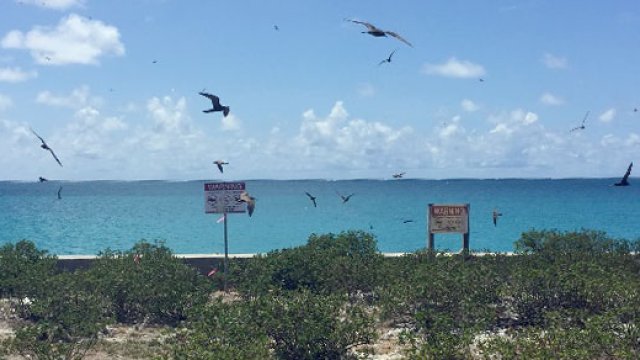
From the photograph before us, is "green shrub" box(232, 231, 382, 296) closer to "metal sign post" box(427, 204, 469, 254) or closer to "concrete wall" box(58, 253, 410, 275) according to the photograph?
"concrete wall" box(58, 253, 410, 275)

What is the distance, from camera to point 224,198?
19797 millimetres

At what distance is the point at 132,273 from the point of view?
16484mm

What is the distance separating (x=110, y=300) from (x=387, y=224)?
72465 mm

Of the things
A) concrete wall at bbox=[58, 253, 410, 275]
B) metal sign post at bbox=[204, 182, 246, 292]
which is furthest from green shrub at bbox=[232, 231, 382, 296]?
metal sign post at bbox=[204, 182, 246, 292]

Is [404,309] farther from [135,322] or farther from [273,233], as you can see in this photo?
[273,233]

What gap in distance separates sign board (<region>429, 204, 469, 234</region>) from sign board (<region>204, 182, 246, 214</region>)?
6.26 meters

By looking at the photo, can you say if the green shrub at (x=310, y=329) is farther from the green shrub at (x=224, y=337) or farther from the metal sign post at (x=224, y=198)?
the metal sign post at (x=224, y=198)

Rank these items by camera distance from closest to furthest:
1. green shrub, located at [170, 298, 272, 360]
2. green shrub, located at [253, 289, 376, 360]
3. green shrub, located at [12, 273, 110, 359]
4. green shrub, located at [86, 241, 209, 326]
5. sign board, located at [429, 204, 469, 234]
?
green shrub, located at [170, 298, 272, 360] < green shrub, located at [253, 289, 376, 360] < green shrub, located at [12, 273, 110, 359] < green shrub, located at [86, 241, 209, 326] < sign board, located at [429, 204, 469, 234]

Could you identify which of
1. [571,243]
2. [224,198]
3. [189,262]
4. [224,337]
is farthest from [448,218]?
[224,337]

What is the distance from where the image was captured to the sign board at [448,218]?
20.6 m

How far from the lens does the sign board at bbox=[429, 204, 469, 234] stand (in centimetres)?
2056

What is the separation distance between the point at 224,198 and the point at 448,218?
7.39m

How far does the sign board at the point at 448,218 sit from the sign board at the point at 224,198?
6258 millimetres

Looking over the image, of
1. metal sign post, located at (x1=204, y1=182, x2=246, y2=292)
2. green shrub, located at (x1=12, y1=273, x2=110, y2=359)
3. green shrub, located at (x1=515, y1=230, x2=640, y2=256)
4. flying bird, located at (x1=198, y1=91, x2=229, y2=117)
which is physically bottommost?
green shrub, located at (x1=12, y1=273, x2=110, y2=359)
